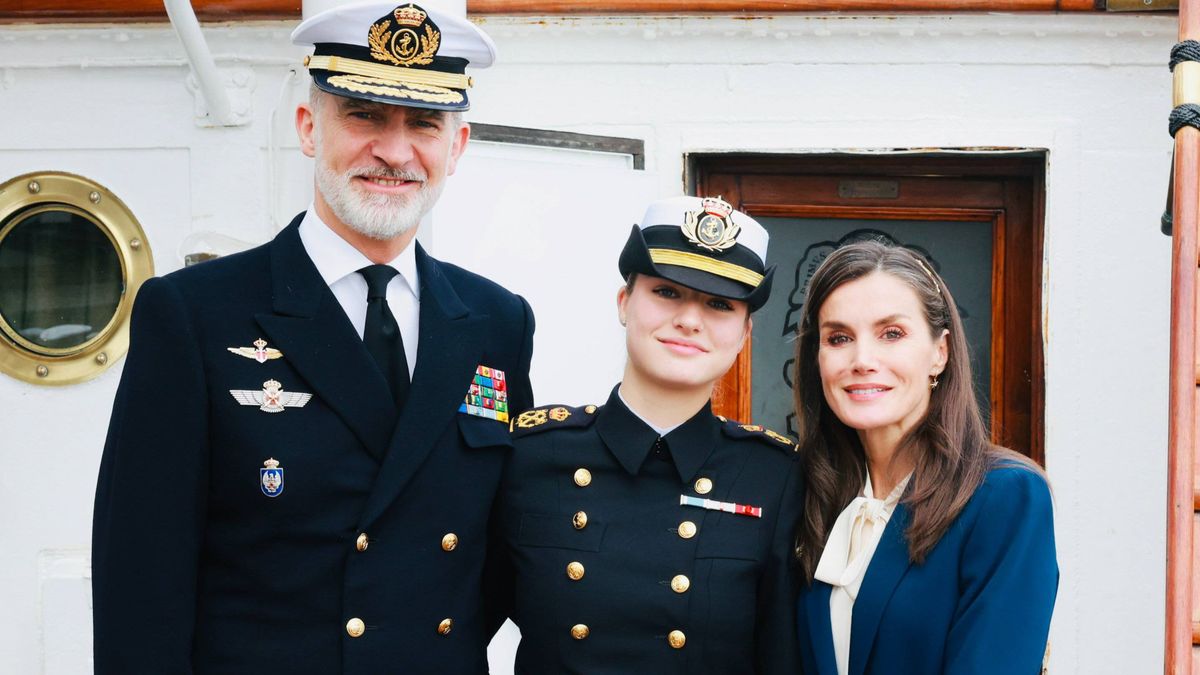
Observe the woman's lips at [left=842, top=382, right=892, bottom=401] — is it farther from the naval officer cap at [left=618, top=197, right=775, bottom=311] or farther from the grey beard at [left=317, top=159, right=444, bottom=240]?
the grey beard at [left=317, top=159, right=444, bottom=240]

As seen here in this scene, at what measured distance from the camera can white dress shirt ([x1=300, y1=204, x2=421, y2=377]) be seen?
2.50 meters

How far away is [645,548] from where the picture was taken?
2609mm

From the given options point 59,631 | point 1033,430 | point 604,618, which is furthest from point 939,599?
point 59,631

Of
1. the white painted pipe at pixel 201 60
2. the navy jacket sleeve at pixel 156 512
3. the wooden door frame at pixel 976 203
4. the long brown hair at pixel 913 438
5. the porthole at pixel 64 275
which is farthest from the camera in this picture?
the porthole at pixel 64 275

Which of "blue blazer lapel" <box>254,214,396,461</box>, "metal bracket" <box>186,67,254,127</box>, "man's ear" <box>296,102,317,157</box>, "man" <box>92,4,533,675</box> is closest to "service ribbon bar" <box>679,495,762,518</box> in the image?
"man" <box>92,4,533,675</box>

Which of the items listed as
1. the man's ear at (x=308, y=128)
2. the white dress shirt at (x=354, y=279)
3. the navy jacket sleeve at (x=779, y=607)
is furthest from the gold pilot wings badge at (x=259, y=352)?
the navy jacket sleeve at (x=779, y=607)

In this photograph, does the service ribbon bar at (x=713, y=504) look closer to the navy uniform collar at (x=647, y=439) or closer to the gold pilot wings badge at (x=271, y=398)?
the navy uniform collar at (x=647, y=439)

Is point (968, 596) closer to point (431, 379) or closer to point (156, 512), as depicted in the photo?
point (431, 379)

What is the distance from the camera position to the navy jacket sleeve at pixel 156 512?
232cm

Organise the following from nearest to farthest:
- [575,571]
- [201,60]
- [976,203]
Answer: [575,571]
[201,60]
[976,203]

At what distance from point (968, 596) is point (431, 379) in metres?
1.06

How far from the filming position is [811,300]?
2807 millimetres

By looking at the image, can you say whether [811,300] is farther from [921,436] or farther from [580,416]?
[580,416]

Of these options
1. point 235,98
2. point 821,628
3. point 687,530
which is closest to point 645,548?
point 687,530
